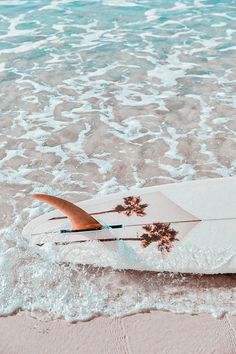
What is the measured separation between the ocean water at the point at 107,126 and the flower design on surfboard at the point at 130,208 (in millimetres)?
519

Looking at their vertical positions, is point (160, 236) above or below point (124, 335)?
above

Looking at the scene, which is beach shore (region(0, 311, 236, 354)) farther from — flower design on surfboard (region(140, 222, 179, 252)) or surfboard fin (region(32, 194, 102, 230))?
surfboard fin (region(32, 194, 102, 230))

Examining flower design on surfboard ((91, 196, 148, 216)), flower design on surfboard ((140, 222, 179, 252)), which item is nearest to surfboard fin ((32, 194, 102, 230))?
flower design on surfboard ((91, 196, 148, 216))

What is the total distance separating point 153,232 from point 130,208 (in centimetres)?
34

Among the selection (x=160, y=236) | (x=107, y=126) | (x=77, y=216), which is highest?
(x=77, y=216)

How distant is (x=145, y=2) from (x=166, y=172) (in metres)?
6.98

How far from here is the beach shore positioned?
2652 mm

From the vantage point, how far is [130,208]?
359 centimetres

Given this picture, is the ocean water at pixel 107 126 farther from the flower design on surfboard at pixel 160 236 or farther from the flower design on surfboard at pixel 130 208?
the flower design on surfboard at pixel 130 208

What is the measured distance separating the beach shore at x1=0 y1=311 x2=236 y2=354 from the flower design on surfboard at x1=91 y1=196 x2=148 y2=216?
2.91ft

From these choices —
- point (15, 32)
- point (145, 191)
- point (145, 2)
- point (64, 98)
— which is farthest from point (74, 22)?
point (145, 191)

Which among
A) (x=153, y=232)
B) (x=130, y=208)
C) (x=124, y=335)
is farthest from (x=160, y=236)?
(x=124, y=335)

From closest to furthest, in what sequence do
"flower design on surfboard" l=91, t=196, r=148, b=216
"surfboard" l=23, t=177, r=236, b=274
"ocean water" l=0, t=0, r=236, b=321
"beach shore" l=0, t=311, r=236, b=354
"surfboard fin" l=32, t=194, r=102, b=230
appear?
"beach shore" l=0, t=311, r=236, b=354, "ocean water" l=0, t=0, r=236, b=321, "surfboard" l=23, t=177, r=236, b=274, "surfboard fin" l=32, t=194, r=102, b=230, "flower design on surfboard" l=91, t=196, r=148, b=216

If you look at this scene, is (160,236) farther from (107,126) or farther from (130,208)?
(107,126)
